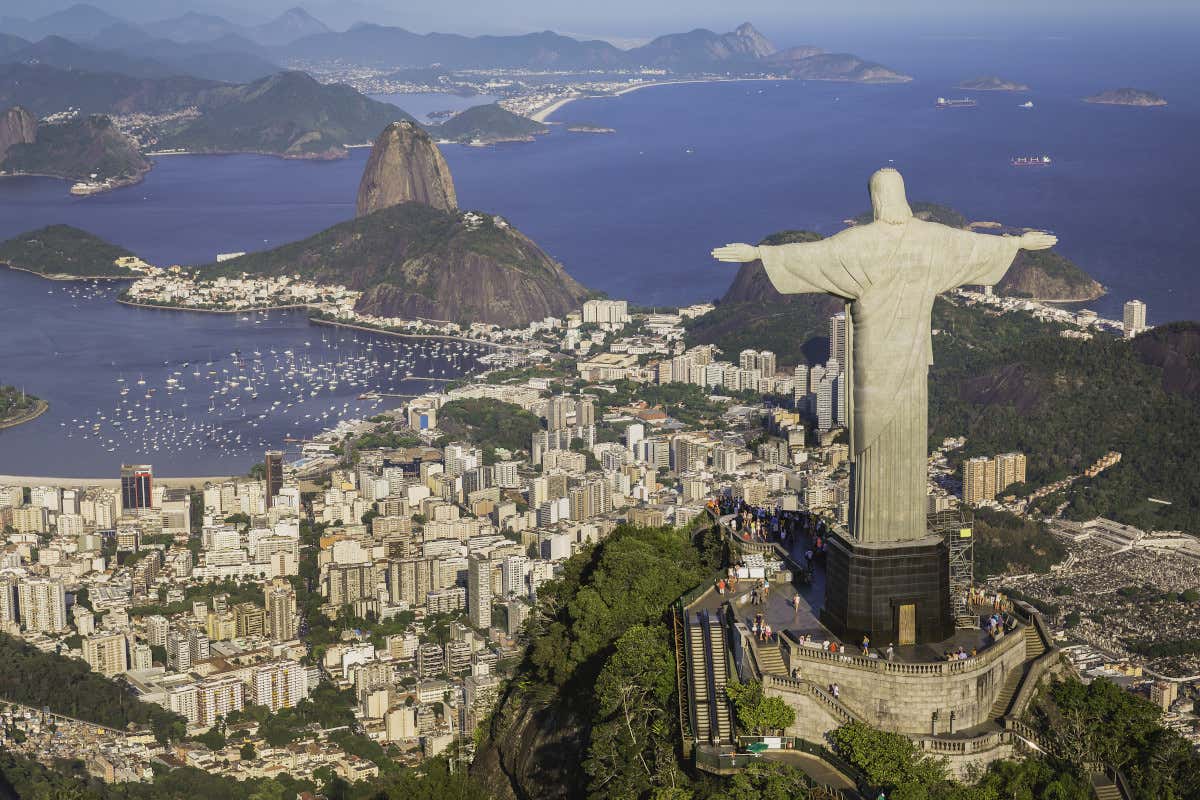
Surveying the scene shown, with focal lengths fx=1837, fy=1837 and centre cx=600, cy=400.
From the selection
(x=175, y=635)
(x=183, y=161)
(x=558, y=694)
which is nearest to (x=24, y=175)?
(x=183, y=161)

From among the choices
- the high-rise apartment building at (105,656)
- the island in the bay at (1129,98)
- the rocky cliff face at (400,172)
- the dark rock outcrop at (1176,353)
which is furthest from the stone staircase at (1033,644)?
the island in the bay at (1129,98)

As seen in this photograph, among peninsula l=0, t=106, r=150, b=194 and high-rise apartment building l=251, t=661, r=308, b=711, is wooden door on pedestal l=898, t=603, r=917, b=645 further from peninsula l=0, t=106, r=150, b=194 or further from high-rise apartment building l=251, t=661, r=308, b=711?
peninsula l=0, t=106, r=150, b=194

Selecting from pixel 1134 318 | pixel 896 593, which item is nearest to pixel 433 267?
pixel 1134 318

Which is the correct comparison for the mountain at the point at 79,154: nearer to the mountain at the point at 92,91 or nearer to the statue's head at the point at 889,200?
the mountain at the point at 92,91

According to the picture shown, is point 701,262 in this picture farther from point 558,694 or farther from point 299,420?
point 558,694

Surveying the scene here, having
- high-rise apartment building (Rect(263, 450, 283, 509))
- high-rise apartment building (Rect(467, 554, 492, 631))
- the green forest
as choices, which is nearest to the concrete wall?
the green forest

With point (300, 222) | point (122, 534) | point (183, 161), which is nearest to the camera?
point (122, 534)
